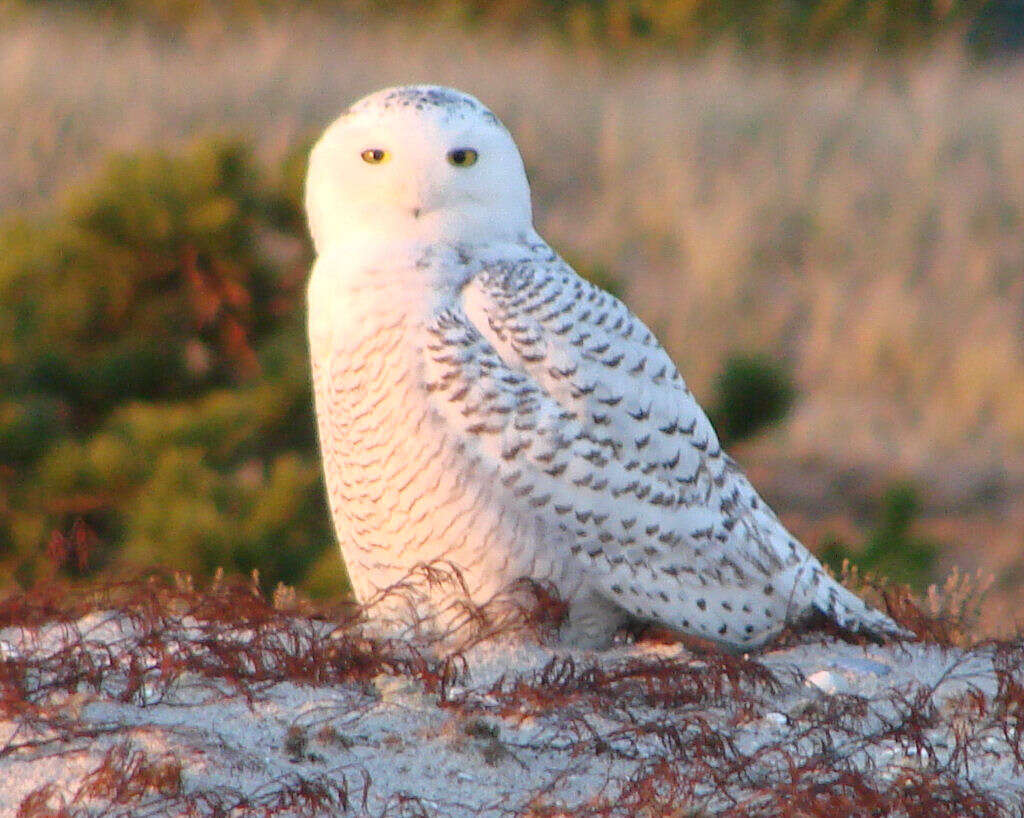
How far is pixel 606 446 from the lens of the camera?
3.77 metres

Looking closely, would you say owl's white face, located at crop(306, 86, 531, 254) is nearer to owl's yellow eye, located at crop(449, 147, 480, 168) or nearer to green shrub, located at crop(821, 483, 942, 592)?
owl's yellow eye, located at crop(449, 147, 480, 168)

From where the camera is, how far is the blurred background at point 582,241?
24.4 ft

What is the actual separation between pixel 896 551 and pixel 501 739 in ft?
15.1

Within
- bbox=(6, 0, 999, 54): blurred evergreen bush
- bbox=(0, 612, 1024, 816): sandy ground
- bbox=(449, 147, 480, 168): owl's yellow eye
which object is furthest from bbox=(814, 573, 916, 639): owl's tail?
bbox=(6, 0, 999, 54): blurred evergreen bush

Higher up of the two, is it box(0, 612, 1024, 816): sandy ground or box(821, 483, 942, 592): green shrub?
box(0, 612, 1024, 816): sandy ground

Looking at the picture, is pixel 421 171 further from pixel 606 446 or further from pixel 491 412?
pixel 606 446

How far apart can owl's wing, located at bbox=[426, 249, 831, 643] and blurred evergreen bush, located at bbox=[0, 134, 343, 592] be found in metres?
3.34

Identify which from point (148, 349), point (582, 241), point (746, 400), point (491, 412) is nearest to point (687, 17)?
point (582, 241)

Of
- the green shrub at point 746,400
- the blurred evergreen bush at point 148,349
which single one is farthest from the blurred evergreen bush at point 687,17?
the blurred evergreen bush at point 148,349

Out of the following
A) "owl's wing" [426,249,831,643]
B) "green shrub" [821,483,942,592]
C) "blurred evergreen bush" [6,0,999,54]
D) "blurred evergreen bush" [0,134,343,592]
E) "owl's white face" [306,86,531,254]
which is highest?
"blurred evergreen bush" [6,0,999,54]

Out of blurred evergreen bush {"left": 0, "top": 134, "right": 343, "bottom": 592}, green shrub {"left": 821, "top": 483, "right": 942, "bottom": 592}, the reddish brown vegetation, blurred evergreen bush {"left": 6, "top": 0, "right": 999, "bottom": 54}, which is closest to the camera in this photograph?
the reddish brown vegetation

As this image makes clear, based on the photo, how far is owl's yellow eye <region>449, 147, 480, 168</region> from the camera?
12.6 feet

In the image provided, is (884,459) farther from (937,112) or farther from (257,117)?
(257,117)

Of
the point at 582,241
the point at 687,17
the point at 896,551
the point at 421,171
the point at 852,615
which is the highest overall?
the point at 687,17
